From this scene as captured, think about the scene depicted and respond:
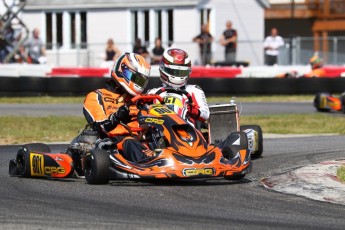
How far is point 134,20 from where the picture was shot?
33125 mm

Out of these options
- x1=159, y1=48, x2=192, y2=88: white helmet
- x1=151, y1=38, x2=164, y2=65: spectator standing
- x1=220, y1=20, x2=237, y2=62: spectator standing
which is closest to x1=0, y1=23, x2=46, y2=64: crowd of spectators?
x1=151, y1=38, x2=164, y2=65: spectator standing

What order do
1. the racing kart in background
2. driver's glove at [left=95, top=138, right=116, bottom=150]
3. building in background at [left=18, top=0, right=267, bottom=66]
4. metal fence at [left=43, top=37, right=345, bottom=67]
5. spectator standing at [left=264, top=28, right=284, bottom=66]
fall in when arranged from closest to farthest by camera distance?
driver's glove at [left=95, top=138, right=116, bottom=150], the racing kart in background, spectator standing at [left=264, top=28, right=284, bottom=66], metal fence at [left=43, top=37, right=345, bottom=67], building in background at [left=18, top=0, right=267, bottom=66]

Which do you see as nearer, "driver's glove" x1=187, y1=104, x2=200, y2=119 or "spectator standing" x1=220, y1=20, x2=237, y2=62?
"driver's glove" x1=187, y1=104, x2=200, y2=119

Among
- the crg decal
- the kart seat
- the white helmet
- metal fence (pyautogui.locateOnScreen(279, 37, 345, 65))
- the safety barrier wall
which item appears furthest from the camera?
metal fence (pyautogui.locateOnScreen(279, 37, 345, 65))

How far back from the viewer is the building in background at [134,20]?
31719mm

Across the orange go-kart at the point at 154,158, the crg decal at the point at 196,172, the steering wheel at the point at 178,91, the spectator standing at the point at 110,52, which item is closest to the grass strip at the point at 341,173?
the orange go-kart at the point at 154,158

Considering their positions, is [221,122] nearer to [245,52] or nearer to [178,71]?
[178,71]

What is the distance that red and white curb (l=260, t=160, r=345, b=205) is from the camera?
8375 millimetres

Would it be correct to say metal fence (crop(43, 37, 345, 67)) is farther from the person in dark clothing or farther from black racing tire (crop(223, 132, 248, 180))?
the person in dark clothing

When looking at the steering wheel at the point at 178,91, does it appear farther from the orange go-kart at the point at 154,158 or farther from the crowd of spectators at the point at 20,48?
the crowd of spectators at the point at 20,48

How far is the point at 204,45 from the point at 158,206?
20181 millimetres

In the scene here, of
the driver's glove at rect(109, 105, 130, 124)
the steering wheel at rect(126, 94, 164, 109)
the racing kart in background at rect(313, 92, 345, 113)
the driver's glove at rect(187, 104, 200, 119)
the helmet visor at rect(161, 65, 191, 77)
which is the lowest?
the racing kart in background at rect(313, 92, 345, 113)

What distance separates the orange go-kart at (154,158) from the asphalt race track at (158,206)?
11 cm

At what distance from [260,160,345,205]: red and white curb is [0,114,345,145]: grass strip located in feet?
18.0
